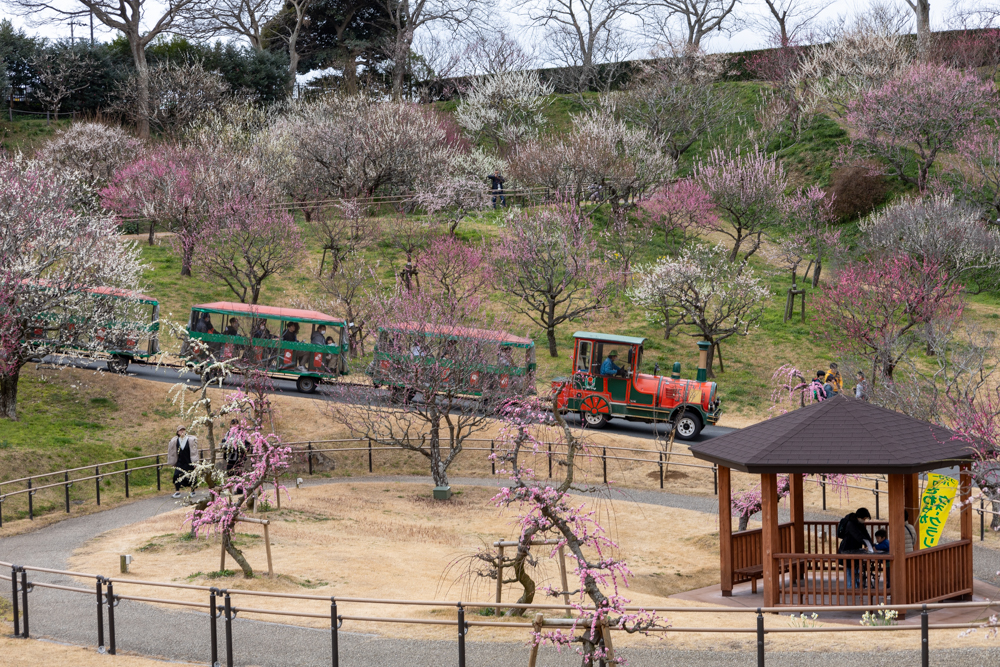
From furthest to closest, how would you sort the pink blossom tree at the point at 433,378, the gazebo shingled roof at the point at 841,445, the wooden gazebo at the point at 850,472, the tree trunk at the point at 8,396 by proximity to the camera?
the tree trunk at the point at 8,396, the pink blossom tree at the point at 433,378, the wooden gazebo at the point at 850,472, the gazebo shingled roof at the point at 841,445

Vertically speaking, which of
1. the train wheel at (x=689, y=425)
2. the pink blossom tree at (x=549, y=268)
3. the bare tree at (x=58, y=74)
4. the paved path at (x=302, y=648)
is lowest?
the paved path at (x=302, y=648)

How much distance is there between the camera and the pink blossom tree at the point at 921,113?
48.2 m

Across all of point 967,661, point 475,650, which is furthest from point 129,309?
point 967,661

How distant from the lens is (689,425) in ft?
94.7

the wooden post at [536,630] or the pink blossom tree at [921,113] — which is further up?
the pink blossom tree at [921,113]

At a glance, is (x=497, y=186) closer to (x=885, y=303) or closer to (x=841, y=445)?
(x=885, y=303)

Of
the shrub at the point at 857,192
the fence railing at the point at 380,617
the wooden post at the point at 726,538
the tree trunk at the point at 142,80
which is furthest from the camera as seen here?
the tree trunk at the point at 142,80

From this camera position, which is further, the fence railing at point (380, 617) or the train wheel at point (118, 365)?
the train wheel at point (118, 365)

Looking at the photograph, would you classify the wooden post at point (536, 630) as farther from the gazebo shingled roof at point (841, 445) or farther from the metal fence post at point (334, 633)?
the gazebo shingled roof at point (841, 445)

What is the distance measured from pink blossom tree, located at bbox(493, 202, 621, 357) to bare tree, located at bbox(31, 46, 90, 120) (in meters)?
36.3

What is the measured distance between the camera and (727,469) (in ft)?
52.9

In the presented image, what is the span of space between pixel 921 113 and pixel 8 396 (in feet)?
143

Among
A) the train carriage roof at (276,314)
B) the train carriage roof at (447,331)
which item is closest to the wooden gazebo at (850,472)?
the train carriage roof at (447,331)

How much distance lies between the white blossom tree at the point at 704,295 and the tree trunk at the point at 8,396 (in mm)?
22228
